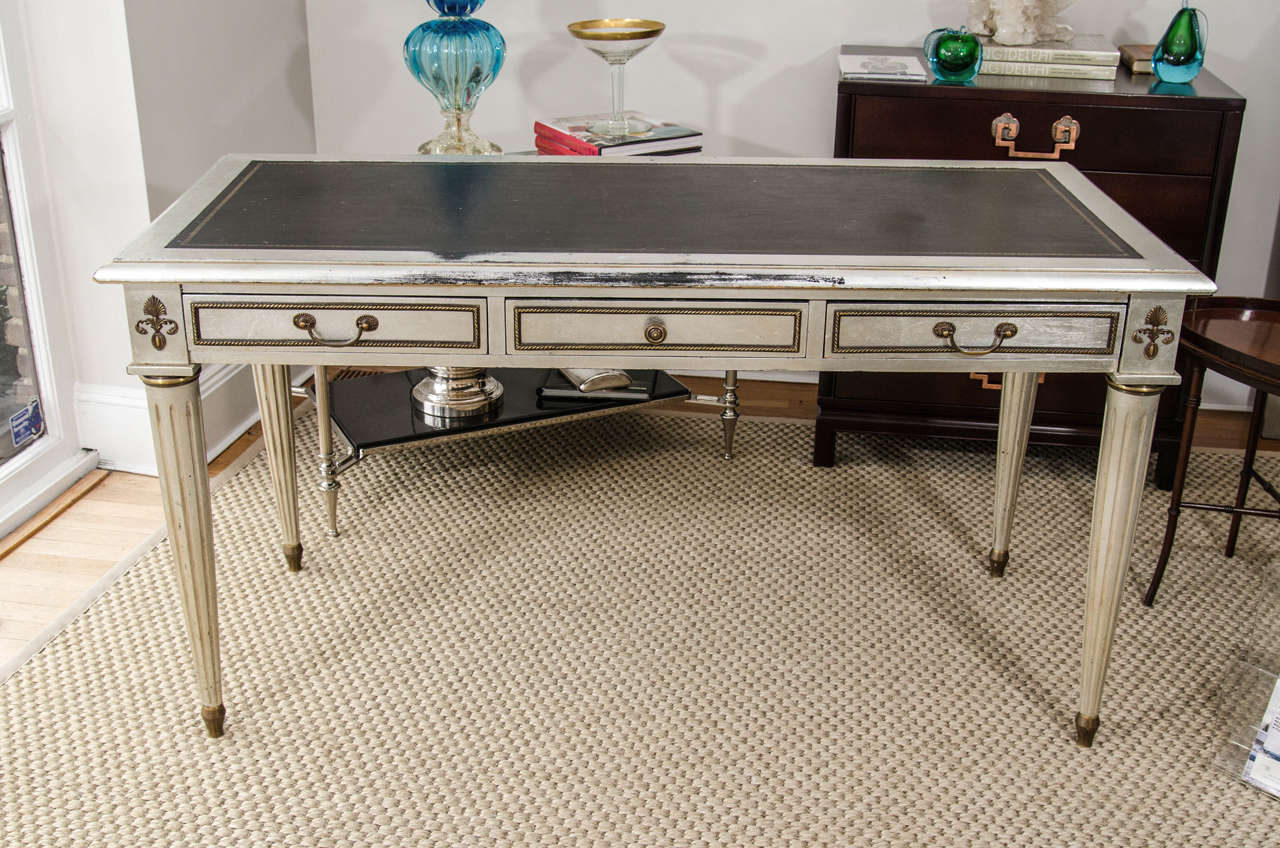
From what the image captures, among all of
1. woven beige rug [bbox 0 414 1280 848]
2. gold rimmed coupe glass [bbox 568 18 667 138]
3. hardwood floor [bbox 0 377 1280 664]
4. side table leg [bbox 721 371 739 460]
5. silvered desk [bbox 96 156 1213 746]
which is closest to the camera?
silvered desk [bbox 96 156 1213 746]

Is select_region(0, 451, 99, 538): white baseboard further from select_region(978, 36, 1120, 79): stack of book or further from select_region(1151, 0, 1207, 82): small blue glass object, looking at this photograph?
select_region(1151, 0, 1207, 82): small blue glass object

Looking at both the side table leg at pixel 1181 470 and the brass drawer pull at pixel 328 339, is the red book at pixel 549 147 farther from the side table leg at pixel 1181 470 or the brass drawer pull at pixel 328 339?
the side table leg at pixel 1181 470

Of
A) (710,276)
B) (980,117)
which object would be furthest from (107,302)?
(980,117)

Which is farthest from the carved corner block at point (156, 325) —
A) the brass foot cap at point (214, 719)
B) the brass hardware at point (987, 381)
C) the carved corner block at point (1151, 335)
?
the brass hardware at point (987, 381)

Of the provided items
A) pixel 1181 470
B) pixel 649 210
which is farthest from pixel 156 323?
pixel 1181 470

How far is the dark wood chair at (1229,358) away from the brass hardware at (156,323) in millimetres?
1798

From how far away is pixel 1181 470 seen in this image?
251 cm

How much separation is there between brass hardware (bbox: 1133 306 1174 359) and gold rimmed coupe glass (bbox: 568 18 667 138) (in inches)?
54.3

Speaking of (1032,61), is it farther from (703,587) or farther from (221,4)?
(221,4)

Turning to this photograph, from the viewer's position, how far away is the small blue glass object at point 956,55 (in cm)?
280

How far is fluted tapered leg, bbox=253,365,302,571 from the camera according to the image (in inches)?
95.3

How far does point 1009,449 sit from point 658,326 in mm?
1001

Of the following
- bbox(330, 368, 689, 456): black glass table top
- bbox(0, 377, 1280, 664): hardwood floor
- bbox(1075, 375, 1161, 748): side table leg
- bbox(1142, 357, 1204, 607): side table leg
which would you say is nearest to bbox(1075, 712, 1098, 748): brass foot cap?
bbox(1075, 375, 1161, 748): side table leg

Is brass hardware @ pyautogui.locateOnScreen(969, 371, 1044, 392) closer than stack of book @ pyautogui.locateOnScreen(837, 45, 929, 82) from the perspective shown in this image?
No
